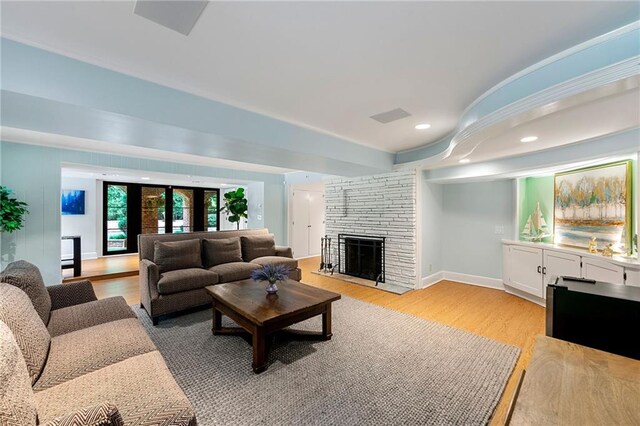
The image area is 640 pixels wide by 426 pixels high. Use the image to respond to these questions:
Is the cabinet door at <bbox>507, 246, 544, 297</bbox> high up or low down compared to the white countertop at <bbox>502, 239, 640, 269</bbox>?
down

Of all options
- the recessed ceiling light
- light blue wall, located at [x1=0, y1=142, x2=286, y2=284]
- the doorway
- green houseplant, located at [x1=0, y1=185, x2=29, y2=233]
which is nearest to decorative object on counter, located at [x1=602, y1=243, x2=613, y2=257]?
the recessed ceiling light

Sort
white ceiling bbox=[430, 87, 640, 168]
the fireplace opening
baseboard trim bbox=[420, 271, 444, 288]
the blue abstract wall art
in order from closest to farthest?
1. white ceiling bbox=[430, 87, 640, 168]
2. baseboard trim bbox=[420, 271, 444, 288]
3. the fireplace opening
4. the blue abstract wall art

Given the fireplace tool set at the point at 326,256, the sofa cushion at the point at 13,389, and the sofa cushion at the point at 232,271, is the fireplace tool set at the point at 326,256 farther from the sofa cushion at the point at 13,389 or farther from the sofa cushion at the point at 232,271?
the sofa cushion at the point at 13,389

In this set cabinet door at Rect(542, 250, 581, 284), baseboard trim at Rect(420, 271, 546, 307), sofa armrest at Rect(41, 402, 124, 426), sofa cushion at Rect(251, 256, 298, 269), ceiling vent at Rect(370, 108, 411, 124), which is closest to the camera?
sofa armrest at Rect(41, 402, 124, 426)

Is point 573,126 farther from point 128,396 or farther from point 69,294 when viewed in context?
point 69,294

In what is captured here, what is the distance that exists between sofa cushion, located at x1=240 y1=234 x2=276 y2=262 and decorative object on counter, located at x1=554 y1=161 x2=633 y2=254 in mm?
4468

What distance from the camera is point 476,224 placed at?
501cm

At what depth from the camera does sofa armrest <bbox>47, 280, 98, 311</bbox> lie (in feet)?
8.34

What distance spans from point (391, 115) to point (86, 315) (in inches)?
130

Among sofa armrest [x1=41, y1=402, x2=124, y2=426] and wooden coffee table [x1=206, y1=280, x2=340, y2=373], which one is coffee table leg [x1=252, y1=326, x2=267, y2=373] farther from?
sofa armrest [x1=41, y1=402, x2=124, y2=426]

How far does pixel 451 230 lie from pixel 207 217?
7815 mm

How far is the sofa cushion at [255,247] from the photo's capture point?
4.74 metres

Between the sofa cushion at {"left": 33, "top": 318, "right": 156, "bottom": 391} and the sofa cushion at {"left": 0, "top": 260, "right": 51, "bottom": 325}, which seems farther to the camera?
the sofa cushion at {"left": 0, "top": 260, "right": 51, "bottom": 325}

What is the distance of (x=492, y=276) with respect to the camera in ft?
15.9
